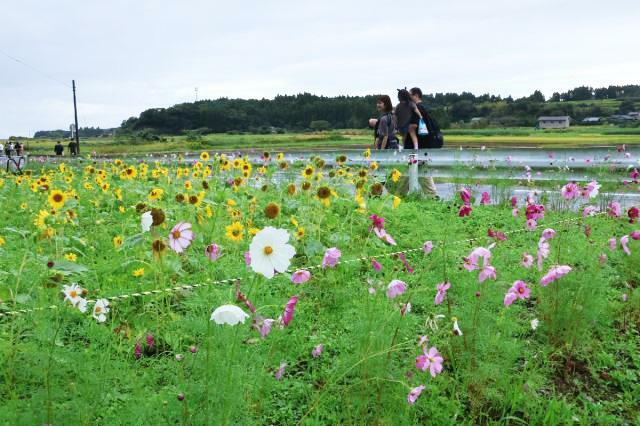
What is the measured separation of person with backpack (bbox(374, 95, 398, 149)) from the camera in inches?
317

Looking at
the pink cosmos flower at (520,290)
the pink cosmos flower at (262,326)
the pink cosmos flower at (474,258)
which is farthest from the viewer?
the pink cosmos flower at (520,290)

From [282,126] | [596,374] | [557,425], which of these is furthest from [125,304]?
[282,126]

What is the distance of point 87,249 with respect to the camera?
4.04 m

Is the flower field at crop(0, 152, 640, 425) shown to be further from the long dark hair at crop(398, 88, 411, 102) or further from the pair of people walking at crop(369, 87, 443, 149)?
the pair of people walking at crop(369, 87, 443, 149)

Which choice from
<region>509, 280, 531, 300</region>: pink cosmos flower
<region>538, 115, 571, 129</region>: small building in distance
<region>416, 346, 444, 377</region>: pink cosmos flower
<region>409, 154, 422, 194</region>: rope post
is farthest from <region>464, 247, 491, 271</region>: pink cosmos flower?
<region>538, 115, 571, 129</region>: small building in distance

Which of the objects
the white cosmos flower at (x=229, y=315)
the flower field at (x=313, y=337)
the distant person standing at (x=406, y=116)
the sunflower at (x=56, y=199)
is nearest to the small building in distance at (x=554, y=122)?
the distant person standing at (x=406, y=116)

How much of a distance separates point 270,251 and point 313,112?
6895 cm

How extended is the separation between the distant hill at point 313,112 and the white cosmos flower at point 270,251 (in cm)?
6279

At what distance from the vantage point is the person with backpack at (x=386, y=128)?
805 cm

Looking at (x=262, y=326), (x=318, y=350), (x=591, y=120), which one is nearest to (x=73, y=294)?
(x=262, y=326)

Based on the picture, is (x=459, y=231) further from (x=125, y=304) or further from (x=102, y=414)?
(x=102, y=414)

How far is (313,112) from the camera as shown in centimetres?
6931

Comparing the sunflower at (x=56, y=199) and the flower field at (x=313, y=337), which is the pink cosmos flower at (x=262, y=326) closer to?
the flower field at (x=313, y=337)

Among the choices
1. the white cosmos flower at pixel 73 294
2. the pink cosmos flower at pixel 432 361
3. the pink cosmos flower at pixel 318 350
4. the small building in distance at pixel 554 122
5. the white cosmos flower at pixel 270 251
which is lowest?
the pink cosmos flower at pixel 318 350
